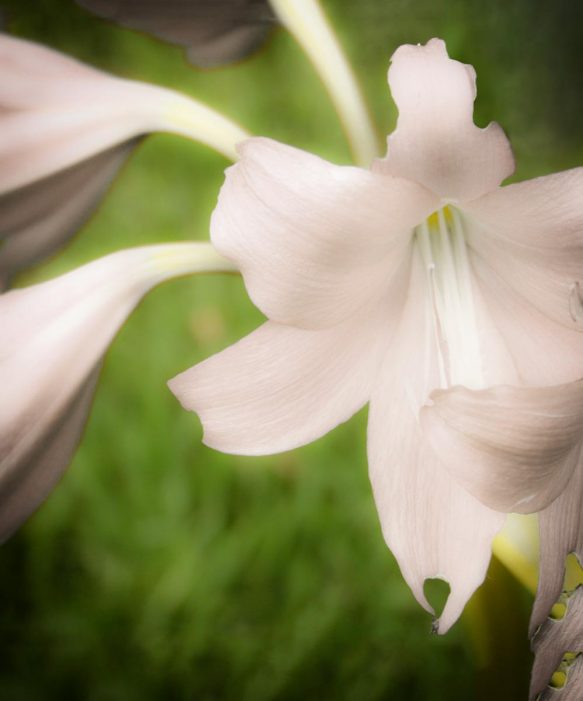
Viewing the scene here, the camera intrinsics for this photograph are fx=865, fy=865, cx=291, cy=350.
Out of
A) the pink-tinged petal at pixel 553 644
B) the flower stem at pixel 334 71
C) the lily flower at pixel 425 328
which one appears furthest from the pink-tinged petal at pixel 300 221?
the pink-tinged petal at pixel 553 644

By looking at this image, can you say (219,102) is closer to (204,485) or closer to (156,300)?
(156,300)

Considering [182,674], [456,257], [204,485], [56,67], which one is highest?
[56,67]

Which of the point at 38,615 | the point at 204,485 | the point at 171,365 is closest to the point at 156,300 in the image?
the point at 171,365

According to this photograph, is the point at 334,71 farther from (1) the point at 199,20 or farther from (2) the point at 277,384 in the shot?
(2) the point at 277,384

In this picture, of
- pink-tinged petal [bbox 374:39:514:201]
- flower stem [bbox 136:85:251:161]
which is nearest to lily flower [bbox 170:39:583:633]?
pink-tinged petal [bbox 374:39:514:201]

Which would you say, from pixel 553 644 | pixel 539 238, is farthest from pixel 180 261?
pixel 553 644

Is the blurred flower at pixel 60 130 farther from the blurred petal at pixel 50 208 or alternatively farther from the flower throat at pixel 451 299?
the flower throat at pixel 451 299
